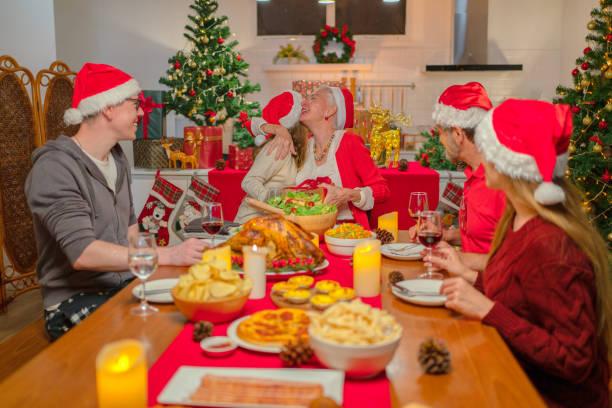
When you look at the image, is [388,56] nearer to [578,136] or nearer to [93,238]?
[578,136]

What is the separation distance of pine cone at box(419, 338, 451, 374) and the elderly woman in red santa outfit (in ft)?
6.81

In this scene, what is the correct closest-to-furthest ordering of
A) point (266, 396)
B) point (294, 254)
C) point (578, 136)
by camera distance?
point (266, 396), point (294, 254), point (578, 136)

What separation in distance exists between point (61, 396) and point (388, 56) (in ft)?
24.4

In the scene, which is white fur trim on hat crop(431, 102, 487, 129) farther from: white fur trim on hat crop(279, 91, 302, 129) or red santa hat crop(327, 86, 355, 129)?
white fur trim on hat crop(279, 91, 302, 129)

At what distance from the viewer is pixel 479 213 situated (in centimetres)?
243

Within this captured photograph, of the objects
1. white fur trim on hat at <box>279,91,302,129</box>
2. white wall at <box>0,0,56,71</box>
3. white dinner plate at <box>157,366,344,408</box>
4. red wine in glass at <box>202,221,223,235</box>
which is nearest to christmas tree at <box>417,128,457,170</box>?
white fur trim on hat at <box>279,91,302,129</box>

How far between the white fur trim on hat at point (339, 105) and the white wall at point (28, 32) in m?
2.67

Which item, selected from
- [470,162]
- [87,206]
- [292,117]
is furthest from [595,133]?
[87,206]

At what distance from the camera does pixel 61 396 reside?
4.00 ft

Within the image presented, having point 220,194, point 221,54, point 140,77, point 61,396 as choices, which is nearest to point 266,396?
point 61,396

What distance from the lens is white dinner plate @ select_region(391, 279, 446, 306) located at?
5.78 feet

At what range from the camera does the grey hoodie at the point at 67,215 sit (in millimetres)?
2125

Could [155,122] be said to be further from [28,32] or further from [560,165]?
[560,165]

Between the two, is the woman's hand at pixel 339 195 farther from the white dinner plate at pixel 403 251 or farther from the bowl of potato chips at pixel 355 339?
the bowl of potato chips at pixel 355 339
